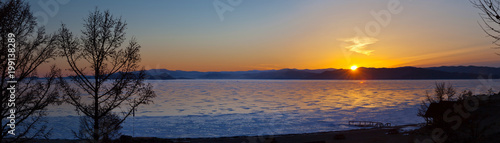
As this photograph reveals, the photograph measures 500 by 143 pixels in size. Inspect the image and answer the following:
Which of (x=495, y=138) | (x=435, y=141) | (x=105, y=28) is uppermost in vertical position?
(x=105, y=28)

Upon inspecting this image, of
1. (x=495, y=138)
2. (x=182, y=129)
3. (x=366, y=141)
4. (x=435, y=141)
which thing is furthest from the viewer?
(x=182, y=129)

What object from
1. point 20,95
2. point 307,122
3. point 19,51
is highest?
point 19,51

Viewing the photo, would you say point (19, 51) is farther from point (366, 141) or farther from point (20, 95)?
point (366, 141)

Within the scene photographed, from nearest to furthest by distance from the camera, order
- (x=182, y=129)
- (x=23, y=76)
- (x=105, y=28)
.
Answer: (x=23, y=76) → (x=105, y=28) → (x=182, y=129)

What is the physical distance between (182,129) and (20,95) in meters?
48.9

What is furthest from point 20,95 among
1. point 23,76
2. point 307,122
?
point 307,122

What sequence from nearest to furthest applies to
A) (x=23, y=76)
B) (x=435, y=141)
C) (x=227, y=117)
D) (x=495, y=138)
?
(x=23, y=76), (x=495, y=138), (x=435, y=141), (x=227, y=117)

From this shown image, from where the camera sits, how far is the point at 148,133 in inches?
2117

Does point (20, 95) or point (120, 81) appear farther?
point (120, 81)

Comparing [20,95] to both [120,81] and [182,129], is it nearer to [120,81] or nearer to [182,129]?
[120,81]

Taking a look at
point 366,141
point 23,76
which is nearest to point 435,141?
point 366,141

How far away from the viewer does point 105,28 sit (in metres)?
12.9

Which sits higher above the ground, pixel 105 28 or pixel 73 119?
pixel 105 28

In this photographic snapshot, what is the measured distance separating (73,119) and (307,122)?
5208 cm
